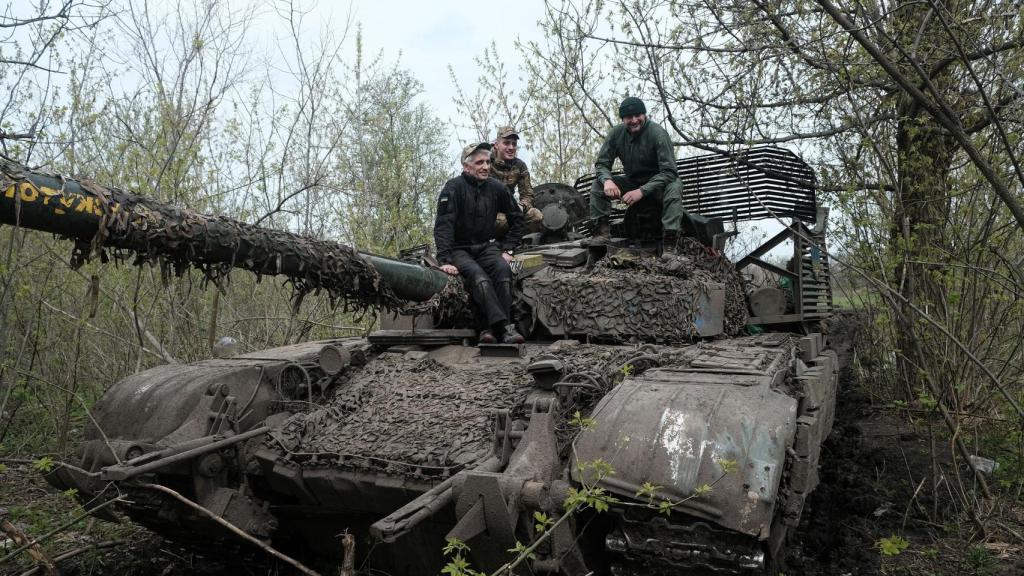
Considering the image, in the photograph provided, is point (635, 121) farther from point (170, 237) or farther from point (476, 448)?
point (170, 237)

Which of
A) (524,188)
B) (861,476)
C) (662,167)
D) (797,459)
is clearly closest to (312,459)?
(797,459)

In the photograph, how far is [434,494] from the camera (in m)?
3.35

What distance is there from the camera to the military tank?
127 inches

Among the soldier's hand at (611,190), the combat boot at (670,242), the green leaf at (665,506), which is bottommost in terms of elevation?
the green leaf at (665,506)

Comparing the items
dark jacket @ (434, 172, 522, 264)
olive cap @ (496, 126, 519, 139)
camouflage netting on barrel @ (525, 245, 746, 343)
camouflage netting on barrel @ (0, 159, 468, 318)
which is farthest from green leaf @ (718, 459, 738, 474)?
olive cap @ (496, 126, 519, 139)

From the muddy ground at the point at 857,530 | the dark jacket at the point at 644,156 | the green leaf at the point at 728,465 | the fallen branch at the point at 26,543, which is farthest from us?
the dark jacket at the point at 644,156

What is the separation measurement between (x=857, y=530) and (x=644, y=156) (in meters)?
3.15

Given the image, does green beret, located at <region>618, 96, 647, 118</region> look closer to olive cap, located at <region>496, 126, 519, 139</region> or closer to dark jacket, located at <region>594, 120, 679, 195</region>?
dark jacket, located at <region>594, 120, 679, 195</region>

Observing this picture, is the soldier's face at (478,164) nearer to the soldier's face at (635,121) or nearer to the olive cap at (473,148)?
the olive cap at (473,148)

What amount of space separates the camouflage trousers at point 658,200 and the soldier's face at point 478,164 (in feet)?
3.81

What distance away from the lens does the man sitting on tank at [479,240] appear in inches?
209

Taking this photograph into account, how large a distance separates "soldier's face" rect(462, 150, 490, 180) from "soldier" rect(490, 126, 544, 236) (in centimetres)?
108

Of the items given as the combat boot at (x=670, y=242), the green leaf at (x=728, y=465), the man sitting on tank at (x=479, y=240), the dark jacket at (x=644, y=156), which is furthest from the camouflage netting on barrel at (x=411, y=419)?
the dark jacket at (x=644, y=156)

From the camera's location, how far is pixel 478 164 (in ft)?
19.0
